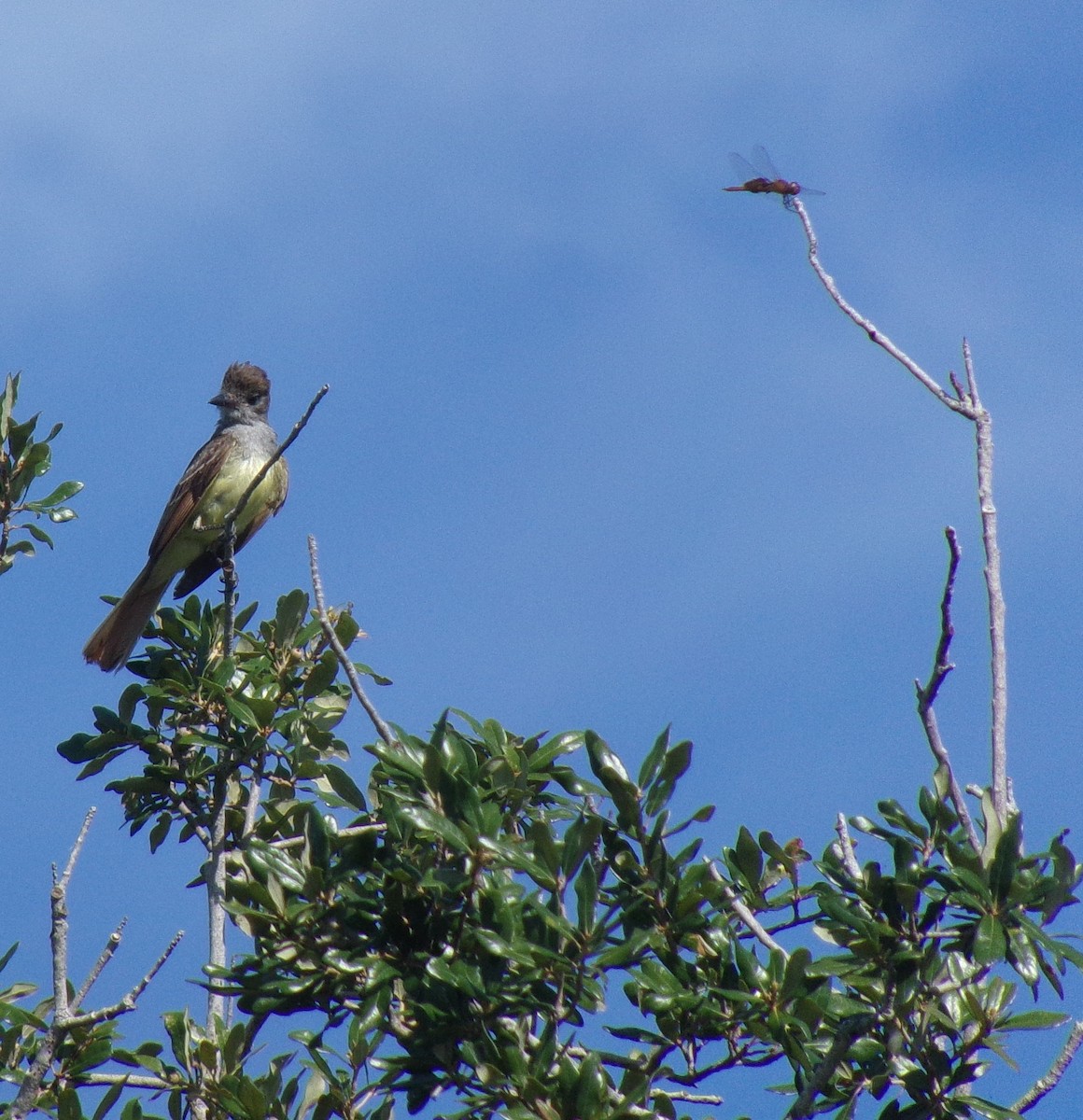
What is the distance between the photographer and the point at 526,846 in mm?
3426

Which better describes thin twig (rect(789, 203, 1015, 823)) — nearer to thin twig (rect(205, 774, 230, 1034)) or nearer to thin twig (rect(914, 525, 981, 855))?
thin twig (rect(914, 525, 981, 855))

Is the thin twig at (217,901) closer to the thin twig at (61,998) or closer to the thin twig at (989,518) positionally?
the thin twig at (61,998)

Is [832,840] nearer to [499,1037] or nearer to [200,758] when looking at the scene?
[499,1037]

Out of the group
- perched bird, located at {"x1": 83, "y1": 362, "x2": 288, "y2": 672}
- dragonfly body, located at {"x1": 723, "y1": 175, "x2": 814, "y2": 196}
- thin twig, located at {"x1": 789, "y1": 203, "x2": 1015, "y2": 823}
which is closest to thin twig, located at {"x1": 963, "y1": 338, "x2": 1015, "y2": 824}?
thin twig, located at {"x1": 789, "y1": 203, "x2": 1015, "y2": 823}

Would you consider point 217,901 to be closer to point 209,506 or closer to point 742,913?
point 742,913

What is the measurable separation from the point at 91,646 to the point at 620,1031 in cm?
554

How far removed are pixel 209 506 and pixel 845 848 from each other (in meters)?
6.71

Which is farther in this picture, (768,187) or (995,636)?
(768,187)

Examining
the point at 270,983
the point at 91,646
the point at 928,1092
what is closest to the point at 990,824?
the point at 928,1092

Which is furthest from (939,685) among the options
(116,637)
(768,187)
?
(116,637)

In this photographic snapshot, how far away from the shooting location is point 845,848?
3.62 metres

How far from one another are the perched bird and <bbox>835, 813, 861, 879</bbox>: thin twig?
574 centimetres

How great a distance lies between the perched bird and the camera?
9.13 metres

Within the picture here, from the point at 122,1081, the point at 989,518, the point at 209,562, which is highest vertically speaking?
the point at 209,562
